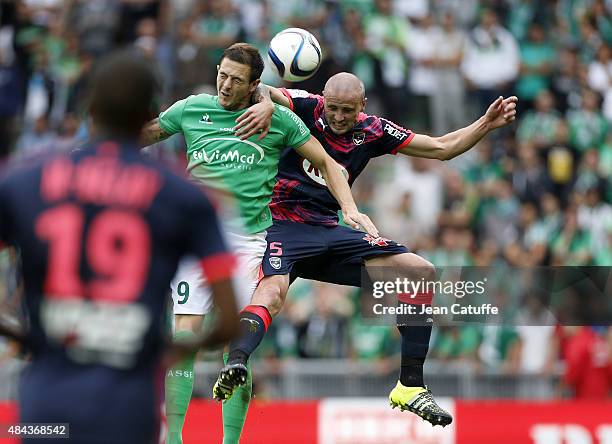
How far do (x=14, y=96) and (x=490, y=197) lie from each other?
23.2 ft

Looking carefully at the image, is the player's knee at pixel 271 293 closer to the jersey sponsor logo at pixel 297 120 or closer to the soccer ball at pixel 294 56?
the jersey sponsor logo at pixel 297 120

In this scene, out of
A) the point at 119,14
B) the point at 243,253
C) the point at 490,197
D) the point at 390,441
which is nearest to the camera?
the point at 243,253

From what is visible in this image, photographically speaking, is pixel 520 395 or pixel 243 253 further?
pixel 520 395

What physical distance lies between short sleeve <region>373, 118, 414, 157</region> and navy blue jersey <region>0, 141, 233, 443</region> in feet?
17.9

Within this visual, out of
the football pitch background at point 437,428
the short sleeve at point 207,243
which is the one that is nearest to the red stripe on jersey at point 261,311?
the short sleeve at point 207,243

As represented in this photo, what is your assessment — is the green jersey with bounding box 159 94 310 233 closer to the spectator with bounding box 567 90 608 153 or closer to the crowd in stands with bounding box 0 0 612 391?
the crowd in stands with bounding box 0 0 612 391

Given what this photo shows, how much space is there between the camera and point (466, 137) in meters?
10.4

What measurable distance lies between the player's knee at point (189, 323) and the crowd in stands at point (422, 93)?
7.28 m

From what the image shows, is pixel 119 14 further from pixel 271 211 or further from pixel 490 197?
pixel 271 211

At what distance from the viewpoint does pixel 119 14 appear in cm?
1980

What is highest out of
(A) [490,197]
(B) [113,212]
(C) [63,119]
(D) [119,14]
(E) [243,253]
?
(D) [119,14]

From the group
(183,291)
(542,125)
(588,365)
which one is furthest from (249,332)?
(542,125)

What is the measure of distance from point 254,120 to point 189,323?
1532 millimetres

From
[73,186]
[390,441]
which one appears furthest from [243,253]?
[390,441]
